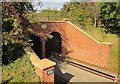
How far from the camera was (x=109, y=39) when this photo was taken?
1964 centimetres

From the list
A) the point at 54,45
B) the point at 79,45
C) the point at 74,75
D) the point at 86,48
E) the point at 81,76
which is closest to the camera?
the point at 81,76

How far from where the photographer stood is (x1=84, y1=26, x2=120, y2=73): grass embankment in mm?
15648

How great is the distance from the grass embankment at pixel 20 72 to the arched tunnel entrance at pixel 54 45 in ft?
29.1

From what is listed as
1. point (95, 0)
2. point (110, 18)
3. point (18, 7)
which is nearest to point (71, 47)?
point (110, 18)

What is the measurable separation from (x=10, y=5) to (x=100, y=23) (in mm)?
14669

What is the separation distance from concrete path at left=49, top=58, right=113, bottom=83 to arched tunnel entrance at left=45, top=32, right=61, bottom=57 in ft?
11.0

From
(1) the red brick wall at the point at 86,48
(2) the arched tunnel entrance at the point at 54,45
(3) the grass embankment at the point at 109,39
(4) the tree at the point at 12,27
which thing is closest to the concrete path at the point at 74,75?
(1) the red brick wall at the point at 86,48

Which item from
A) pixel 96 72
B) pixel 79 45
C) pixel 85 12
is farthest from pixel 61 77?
pixel 85 12

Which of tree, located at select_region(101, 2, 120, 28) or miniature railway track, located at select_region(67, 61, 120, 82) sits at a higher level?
tree, located at select_region(101, 2, 120, 28)

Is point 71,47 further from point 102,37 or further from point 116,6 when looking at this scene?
point 116,6

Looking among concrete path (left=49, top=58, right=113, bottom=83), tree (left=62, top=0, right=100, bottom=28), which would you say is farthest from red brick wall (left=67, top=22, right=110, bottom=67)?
tree (left=62, top=0, right=100, bottom=28)

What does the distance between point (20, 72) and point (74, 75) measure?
634 cm

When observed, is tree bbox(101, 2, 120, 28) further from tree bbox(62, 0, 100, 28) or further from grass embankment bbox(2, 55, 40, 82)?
grass embankment bbox(2, 55, 40, 82)

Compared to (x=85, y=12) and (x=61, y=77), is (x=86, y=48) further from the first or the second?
(x=85, y=12)
